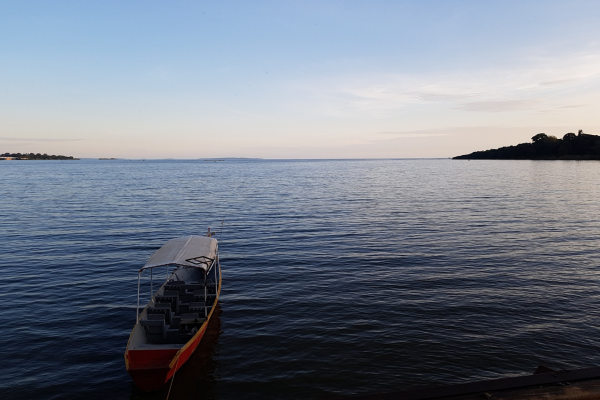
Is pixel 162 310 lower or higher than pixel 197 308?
higher

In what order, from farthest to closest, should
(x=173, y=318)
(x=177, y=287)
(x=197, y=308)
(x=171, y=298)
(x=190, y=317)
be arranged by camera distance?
(x=177, y=287)
(x=171, y=298)
(x=197, y=308)
(x=173, y=318)
(x=190, y=317)

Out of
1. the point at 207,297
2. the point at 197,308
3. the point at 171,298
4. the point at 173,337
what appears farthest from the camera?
the point at 207,297

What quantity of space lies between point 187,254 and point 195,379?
17.9 ft

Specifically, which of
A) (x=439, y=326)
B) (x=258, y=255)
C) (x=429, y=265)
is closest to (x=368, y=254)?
(x=429, y=265)

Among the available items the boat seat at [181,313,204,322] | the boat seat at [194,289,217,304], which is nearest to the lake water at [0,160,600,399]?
the boat seat at [194,289,217,304]

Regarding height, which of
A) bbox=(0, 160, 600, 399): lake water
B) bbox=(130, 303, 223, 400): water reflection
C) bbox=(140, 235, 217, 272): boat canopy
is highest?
bbox=(140, 235, 217, 272): boat canopy

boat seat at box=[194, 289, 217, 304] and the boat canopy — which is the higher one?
the boat canopy

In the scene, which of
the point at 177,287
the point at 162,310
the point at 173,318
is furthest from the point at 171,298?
the point at 177,287

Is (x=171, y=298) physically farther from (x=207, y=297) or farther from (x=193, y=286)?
(x=193, y=286)

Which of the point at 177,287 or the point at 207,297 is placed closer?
the point at 207,297

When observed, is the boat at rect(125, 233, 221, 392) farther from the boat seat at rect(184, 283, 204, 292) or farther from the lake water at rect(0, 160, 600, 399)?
the lake water at rect(0, 160, 600, 399)

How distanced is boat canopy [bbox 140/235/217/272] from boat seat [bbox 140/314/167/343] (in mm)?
1997

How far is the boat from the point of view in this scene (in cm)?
1210

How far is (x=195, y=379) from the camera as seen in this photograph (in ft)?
43.1
